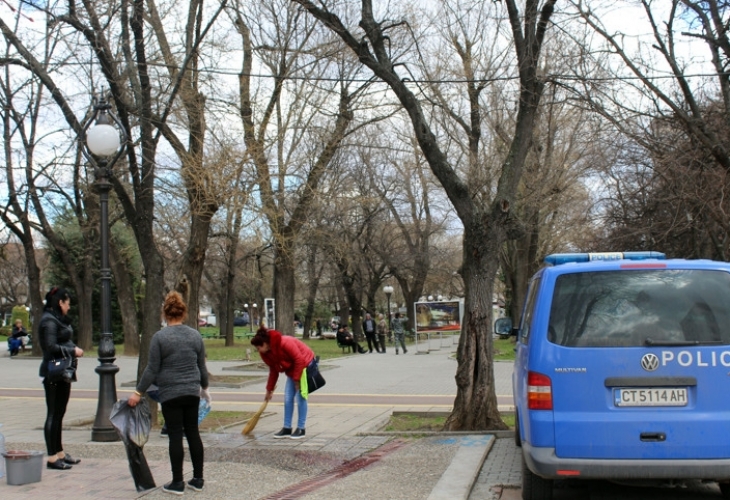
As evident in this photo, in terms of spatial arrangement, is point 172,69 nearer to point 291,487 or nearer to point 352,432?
point 352,432

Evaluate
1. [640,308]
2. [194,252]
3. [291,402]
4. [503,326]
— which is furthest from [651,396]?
[194,252]

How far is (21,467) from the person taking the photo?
21.8ft

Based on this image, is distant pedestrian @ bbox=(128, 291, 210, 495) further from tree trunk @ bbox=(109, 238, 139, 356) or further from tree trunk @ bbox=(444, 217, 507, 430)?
tree trunk @ bbox=(109, 238, 139, 356)

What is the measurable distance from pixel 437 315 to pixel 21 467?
25745 millimetres

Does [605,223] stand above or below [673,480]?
above

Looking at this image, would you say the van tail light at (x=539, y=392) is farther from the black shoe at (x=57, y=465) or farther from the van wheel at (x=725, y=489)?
the black shoe at (x=57, y=465)

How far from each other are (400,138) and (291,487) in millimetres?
20002

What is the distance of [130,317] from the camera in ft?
94.3

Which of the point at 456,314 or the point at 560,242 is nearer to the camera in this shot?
the point at 456,314

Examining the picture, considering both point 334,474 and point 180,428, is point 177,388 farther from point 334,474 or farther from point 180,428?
point 334,474

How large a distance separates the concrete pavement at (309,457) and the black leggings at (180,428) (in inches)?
10.6

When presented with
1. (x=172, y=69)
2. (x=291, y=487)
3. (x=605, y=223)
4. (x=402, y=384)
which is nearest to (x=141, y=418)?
(x=291, y=487)

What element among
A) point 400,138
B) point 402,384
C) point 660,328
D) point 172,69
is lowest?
point 402,384

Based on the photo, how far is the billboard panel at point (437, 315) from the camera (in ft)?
103
